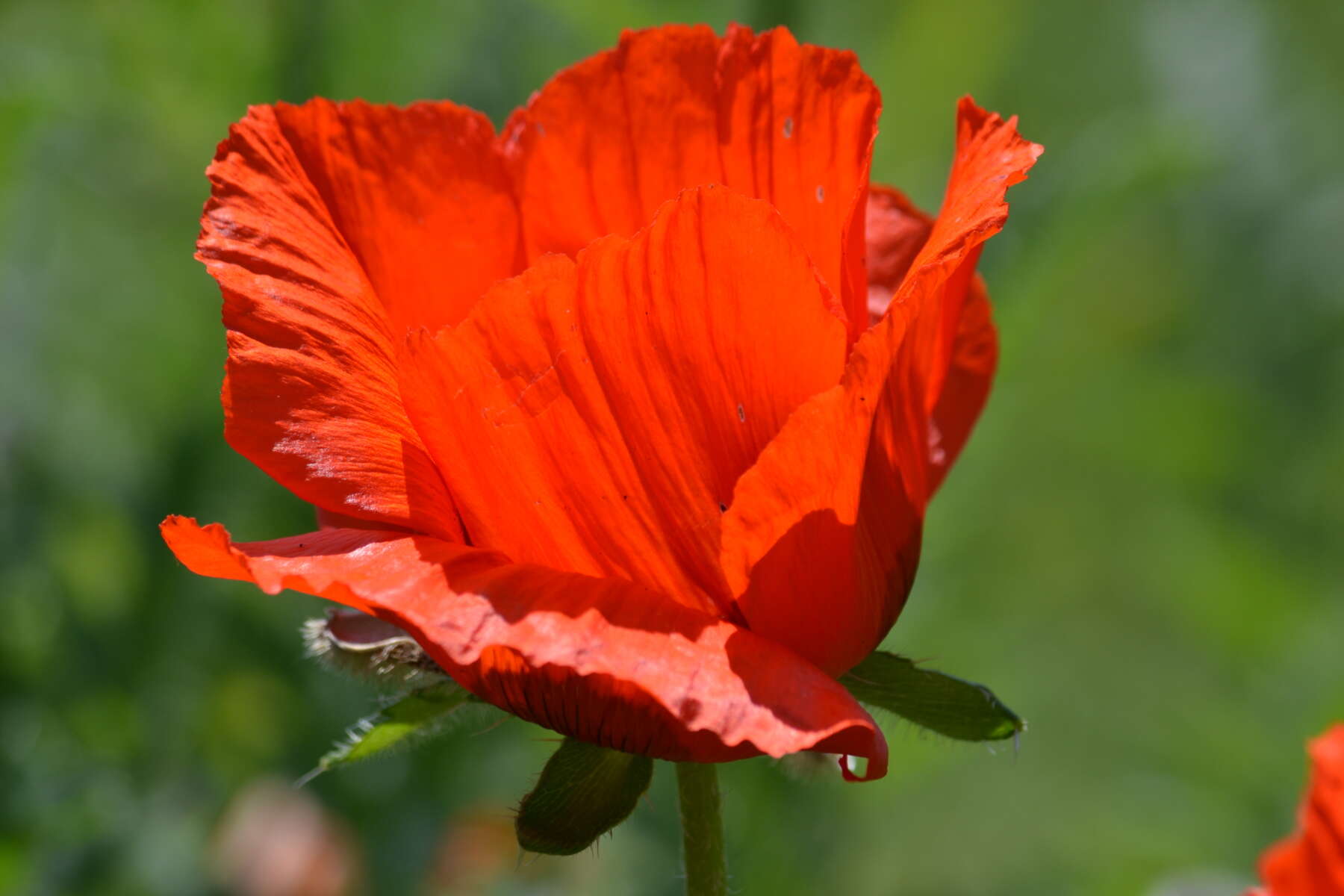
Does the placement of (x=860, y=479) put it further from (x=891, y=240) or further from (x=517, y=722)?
(x=517, y=722)

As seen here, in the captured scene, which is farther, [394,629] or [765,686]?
[394,629]

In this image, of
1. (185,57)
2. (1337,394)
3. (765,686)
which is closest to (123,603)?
(185,57)

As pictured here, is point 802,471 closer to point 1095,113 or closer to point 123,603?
point 123,603

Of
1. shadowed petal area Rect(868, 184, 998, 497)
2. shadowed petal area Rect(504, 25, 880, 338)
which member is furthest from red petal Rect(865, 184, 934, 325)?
shadowed petal area Rect(504, 25, 880, 338)

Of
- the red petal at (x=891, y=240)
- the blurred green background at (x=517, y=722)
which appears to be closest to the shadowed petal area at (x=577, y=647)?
the red petal at (x=891, y=240)

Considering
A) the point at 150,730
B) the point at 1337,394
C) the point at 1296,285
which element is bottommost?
the point at 150,730
